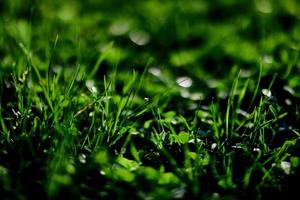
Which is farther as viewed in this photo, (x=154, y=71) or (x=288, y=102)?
(x=154, y=71)

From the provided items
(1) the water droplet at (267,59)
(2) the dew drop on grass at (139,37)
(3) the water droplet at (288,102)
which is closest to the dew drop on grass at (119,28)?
(2) the dew drop on grass at (139,37)

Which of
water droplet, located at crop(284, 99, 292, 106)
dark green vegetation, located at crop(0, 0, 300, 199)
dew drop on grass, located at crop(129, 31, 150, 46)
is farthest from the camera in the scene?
dew drop on grass, located at crop(129, 31, 150, 46)

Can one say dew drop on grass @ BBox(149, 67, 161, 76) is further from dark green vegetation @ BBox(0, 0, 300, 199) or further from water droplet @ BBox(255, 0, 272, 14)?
water droplet @ BBox(255, 0, 272, 14)

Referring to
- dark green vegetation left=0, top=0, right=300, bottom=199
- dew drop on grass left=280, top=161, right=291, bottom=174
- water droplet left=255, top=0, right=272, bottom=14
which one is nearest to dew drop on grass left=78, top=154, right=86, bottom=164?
dark green vegetation left=0, top=0, right=300, bottom=199

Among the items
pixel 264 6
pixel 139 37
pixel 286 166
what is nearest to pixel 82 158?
pixel 286 166

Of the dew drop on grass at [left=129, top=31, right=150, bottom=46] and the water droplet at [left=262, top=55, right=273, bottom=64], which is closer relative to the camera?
the water droplet at [left=262, top=55, right=273, bottom=64]

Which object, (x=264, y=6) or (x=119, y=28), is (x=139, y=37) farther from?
(x=264, y=6)
